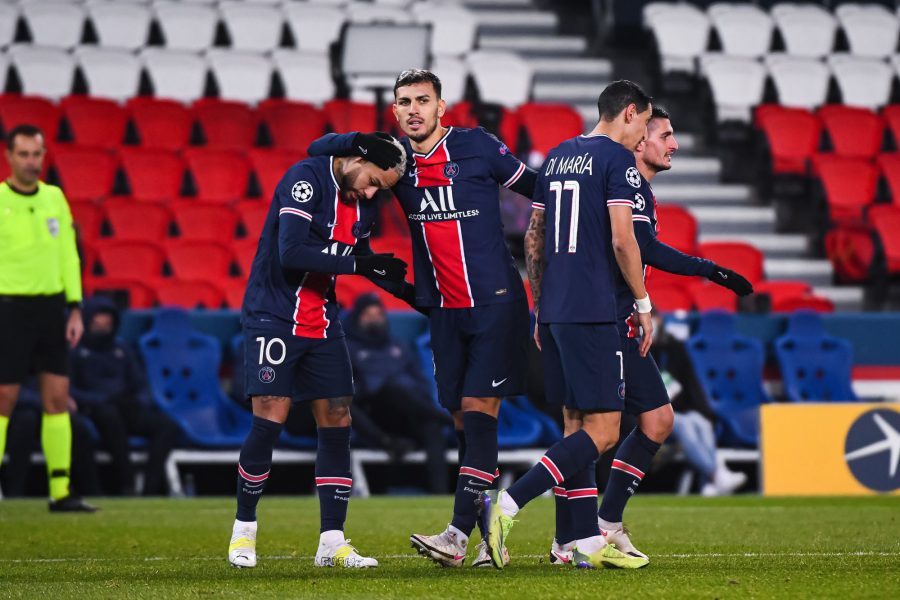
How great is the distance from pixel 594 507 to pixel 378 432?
18.4 feet

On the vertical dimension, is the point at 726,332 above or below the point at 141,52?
below

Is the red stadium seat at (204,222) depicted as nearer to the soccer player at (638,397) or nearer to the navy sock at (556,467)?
the soccer player at (638,397)

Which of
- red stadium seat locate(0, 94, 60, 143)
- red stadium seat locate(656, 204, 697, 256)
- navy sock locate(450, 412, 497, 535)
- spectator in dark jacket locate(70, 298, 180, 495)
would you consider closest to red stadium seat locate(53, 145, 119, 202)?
red stadium seat locate(0, 94, 60, 143)

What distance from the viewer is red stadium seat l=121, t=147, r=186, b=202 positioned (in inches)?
544

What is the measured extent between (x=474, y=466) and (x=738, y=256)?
28.9 feet

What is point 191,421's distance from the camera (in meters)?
11.5

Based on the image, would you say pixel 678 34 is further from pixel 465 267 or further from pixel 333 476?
pixel 333 476

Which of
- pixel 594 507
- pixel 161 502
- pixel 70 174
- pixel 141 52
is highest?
pixel 141 52

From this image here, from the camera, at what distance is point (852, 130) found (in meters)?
15.9

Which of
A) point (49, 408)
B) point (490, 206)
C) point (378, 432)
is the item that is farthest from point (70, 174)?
point (490, 206)

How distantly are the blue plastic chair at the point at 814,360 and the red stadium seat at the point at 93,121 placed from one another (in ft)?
22.3

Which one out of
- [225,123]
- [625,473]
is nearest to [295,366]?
[625,473]

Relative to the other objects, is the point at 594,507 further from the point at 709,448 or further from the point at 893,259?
the point at 893,259

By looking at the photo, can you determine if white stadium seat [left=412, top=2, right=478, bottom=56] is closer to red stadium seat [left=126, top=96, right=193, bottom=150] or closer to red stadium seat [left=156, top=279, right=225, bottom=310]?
red stadium seat [left=126, top=96, right=193, bottom=150]
